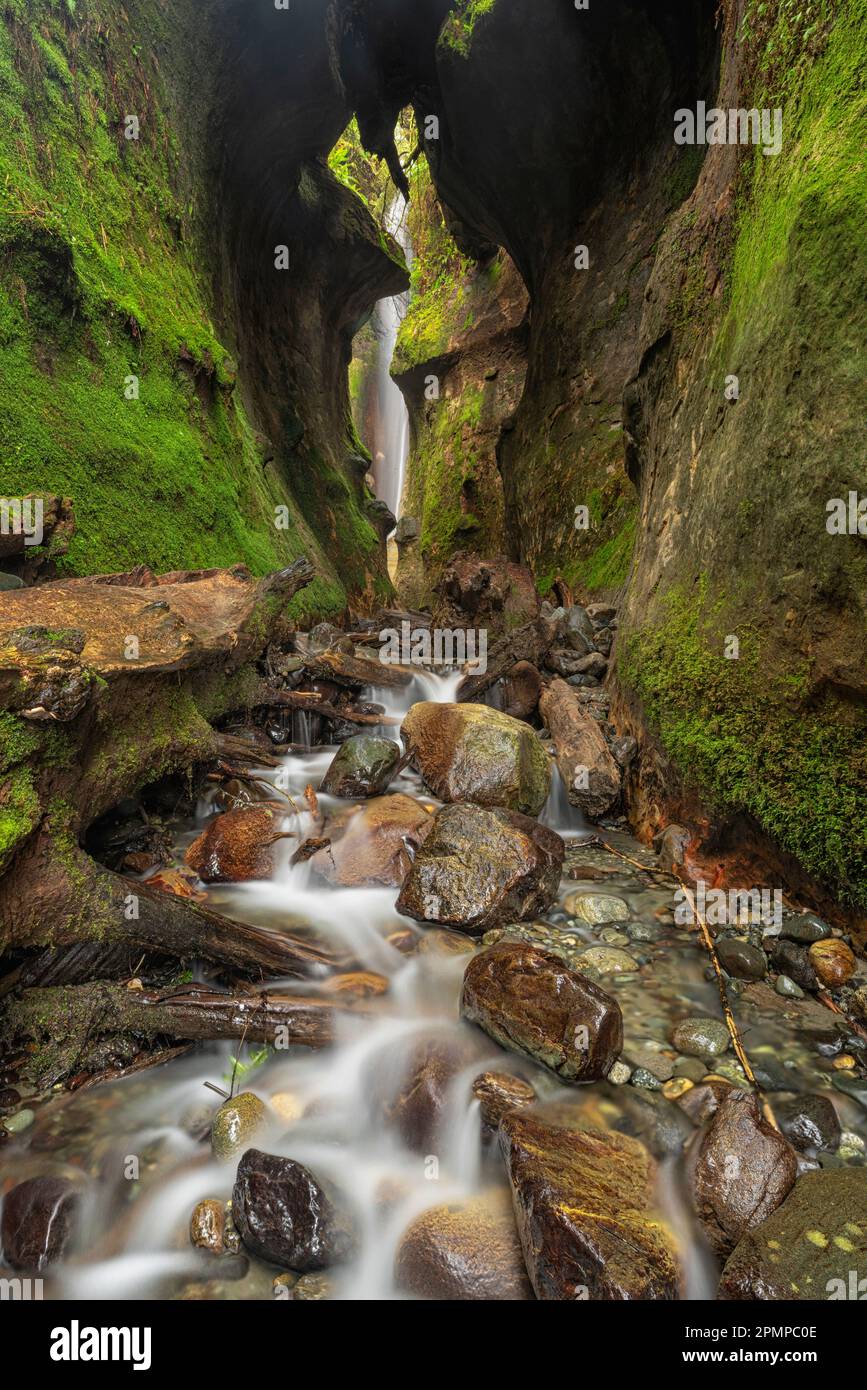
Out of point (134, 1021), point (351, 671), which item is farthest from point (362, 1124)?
point (351, 671)

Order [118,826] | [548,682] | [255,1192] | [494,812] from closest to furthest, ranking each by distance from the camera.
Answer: [255,1192], [118,826], [494,812], [548,682]

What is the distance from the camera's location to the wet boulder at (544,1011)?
2.41m

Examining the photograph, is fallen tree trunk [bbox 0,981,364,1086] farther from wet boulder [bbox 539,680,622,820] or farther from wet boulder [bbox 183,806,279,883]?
wet boulder [bbox 539,680,622,820]

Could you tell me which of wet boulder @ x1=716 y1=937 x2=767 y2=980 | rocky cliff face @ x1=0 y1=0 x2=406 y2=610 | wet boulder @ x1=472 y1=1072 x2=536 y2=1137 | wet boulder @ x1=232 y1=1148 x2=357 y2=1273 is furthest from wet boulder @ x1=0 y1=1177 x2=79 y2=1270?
rocky cliff face @ x1=0 y1=0 x2=406 y2=610

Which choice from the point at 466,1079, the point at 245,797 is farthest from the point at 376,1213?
the point at 245,797

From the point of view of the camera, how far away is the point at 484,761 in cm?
485

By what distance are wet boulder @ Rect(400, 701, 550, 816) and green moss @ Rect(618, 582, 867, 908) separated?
1.11 metres

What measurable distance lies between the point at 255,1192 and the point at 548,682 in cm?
552

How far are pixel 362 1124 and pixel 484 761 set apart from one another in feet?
8.97

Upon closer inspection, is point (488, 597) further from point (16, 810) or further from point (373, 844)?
point (16, 810)

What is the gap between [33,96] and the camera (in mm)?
5715

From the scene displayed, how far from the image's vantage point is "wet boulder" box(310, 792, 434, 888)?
4055mm
